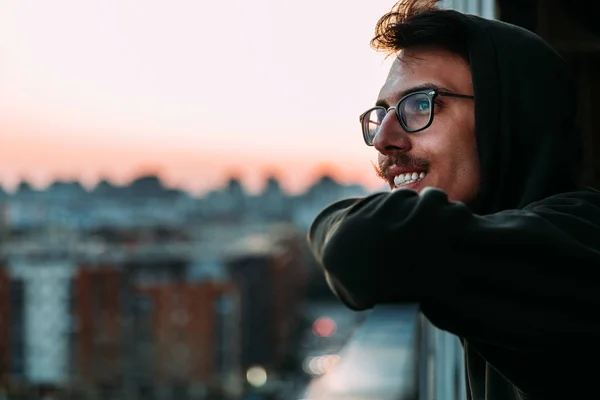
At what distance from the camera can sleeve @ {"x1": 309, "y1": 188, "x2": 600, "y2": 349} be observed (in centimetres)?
60

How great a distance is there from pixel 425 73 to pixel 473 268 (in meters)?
0.22

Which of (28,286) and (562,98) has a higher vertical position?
(562,98)

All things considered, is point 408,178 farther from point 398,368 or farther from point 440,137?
point 398,368

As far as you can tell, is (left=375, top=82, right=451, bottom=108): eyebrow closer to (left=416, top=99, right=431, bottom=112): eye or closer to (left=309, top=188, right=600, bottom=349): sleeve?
(left=416, top=99, right=431, bottom=112): eye

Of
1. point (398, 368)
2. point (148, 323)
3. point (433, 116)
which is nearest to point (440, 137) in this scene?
point (433, 116)

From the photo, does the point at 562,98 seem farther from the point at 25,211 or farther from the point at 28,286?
the point at 25,211

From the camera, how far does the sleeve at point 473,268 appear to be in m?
0.60

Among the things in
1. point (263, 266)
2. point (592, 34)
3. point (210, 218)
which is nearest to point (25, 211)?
point (210, 218)

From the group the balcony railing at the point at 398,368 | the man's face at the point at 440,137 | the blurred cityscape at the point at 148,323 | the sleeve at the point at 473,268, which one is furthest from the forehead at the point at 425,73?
the blurred cityscape at the point at 148,323

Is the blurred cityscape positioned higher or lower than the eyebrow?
lower

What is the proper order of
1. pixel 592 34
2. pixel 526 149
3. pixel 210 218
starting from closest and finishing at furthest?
pixel 526 149 < pixel 592 34 < pixel 210 218

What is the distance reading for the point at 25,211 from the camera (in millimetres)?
40812

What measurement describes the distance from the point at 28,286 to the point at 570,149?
22.1 meters

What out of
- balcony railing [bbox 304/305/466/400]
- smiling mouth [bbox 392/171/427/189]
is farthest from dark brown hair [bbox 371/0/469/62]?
balcony railing [bbox 304/305/466/400]
